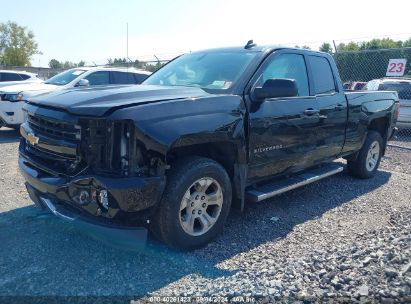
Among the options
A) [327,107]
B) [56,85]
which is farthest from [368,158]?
[56,85]

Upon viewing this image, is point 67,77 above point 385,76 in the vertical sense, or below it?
below

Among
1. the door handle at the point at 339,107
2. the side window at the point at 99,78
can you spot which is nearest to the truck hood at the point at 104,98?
the door handle at the point at 339,107

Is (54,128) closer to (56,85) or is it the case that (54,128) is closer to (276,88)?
(276,88)

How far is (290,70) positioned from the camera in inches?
189

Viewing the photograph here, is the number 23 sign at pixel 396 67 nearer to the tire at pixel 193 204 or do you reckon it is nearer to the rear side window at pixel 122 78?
the rear side window at pixel 122 78

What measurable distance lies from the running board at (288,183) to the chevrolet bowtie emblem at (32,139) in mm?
2201

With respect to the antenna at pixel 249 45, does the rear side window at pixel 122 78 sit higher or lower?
lower

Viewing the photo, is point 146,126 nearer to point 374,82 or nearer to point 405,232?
point 405,232

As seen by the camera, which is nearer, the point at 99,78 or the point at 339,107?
the point at 339,107

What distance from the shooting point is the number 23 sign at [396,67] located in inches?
592

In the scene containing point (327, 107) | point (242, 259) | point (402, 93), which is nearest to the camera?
point (242, 259)

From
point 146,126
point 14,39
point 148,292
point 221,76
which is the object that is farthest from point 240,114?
point 14,39

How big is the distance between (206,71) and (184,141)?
4.67 ft

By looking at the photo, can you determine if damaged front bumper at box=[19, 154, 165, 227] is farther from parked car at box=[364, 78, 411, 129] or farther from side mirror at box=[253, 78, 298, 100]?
parked car at box=[364, 78, 411, 129]
